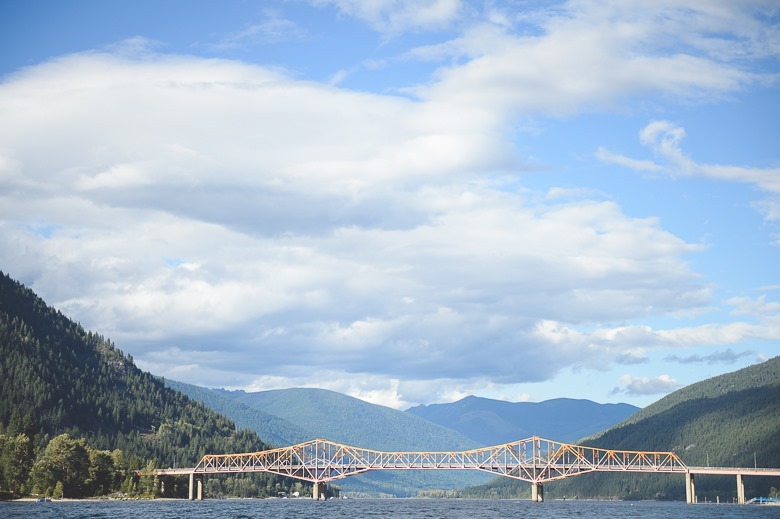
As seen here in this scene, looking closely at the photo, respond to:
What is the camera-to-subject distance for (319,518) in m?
162

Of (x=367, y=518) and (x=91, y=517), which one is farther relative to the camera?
(x=367, y=518)

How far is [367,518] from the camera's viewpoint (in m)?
166

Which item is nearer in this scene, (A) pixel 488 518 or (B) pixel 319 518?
(B) pixel 319 518


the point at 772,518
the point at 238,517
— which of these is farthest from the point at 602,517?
the point at 238,517

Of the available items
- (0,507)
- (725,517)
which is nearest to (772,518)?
(725,517)

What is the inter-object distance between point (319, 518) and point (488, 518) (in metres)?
31.7

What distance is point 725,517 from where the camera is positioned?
173625mm

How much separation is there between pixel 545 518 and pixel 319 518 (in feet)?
134

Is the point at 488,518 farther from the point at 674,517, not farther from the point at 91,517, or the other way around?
the point at 91,517

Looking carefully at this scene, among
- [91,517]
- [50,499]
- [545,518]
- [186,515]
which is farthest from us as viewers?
[50,499]

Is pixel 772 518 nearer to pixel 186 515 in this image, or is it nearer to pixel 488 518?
pixel 488 518

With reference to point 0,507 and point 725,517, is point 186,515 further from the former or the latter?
point 725,517

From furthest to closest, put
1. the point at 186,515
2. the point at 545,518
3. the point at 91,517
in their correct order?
the point at 545,518 → the point at 186,515 → the point at 91,517

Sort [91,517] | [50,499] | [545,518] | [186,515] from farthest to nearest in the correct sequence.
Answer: [50,499]
[545,518]
[186,515]
[91,517]
